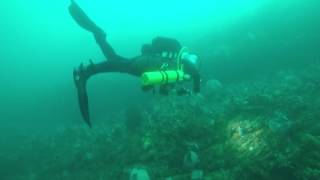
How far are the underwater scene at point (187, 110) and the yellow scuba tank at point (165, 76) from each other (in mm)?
22

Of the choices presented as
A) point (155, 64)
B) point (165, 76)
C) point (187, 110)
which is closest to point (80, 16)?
point (155, 64)

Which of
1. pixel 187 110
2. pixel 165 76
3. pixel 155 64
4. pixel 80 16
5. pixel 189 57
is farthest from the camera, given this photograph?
pixel 187 110

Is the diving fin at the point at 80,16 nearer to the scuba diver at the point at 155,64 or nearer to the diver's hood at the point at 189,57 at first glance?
the scuba diver at the point at 155,64

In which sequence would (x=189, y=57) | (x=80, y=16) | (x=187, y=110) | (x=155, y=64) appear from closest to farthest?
(x=189, y=57) < (x=155, y=64) < (x=80, y=16) < (x=187, y=110)

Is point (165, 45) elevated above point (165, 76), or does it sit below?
above

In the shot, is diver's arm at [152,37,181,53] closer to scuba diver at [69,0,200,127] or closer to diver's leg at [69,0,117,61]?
scuba diver at [69,0,200,127]

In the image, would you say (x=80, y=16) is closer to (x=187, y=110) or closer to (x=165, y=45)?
(x=165, y=45)

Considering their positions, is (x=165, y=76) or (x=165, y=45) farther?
(x=165, y=45)

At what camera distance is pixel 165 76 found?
6.59 metres

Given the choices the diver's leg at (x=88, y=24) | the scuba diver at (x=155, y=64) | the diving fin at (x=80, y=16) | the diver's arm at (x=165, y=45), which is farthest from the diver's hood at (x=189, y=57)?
the diving fin at (x=80, y=16)

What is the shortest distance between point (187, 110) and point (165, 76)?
8791mm

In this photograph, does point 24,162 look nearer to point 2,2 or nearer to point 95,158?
point 95,158

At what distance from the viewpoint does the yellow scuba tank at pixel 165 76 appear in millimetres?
6293

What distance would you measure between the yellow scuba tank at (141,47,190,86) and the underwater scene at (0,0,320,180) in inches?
0.9
